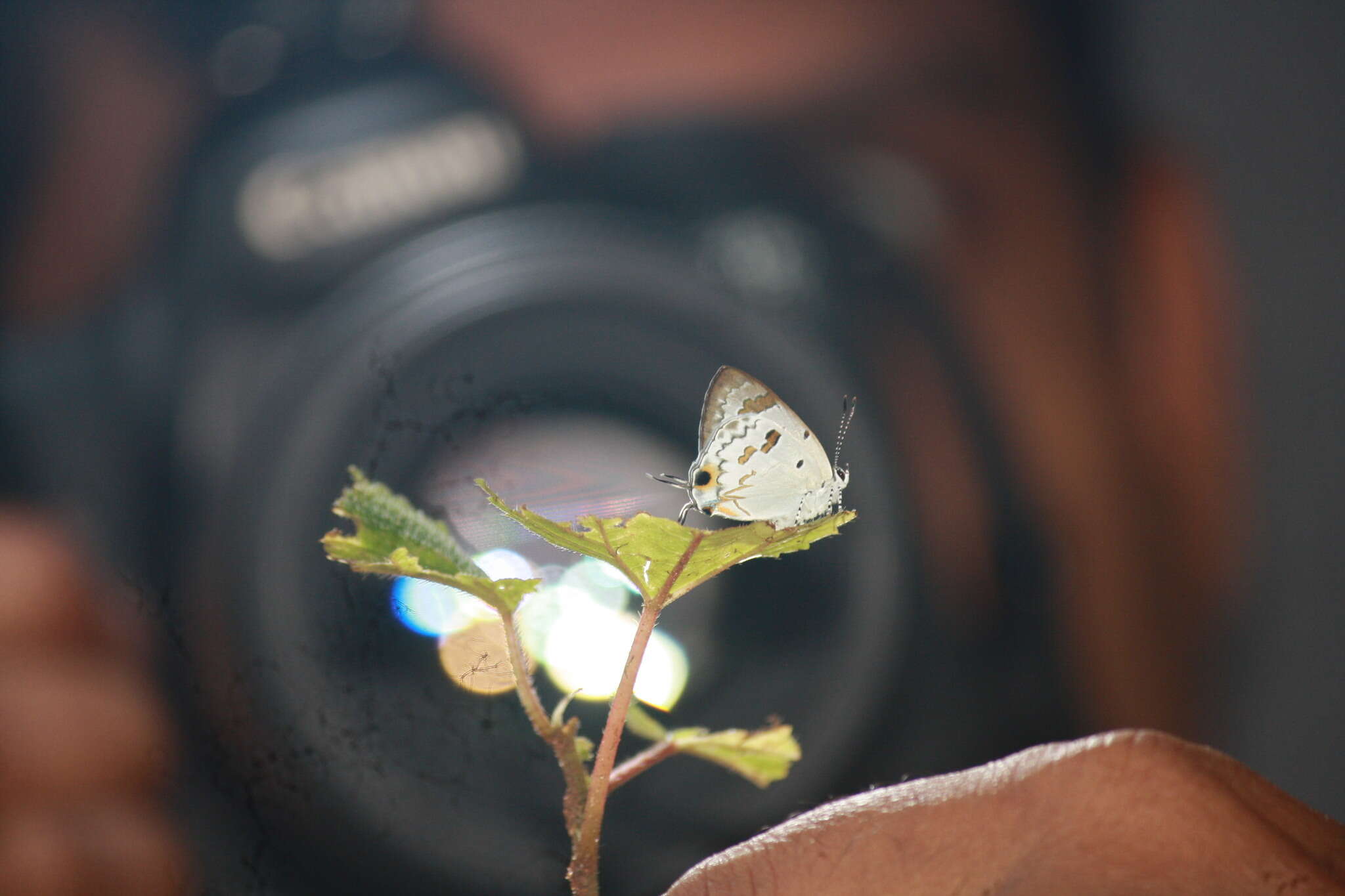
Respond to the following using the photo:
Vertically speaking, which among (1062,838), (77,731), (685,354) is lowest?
(1062,838)

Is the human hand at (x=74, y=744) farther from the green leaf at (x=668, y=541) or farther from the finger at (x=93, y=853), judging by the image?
the green leaf at (x=668, y=541)

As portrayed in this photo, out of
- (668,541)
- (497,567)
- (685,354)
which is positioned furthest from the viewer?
(685,354)

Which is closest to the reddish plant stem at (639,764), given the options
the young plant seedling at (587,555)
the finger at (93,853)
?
the young plant seedling at (587,555)

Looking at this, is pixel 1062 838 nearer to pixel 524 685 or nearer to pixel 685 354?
pixel 524 685

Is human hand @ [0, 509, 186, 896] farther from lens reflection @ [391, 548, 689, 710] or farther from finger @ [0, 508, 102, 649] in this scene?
lens reflection @ [391, 548, 689, 710]

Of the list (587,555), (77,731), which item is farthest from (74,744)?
Answer: (587,555)

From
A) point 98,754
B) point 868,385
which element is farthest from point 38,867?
point 868,385
